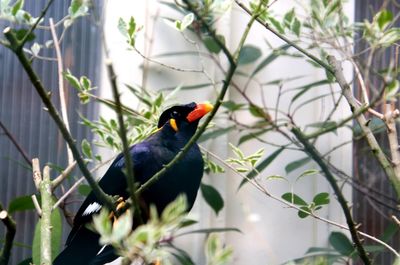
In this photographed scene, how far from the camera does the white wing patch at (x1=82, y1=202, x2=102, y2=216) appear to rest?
1390 millimetres

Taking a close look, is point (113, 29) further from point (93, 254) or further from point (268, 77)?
point (93, 254)

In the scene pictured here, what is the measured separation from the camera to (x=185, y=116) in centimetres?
152

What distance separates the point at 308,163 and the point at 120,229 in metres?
1.21

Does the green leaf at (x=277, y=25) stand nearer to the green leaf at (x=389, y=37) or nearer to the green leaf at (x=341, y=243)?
the green leaf at (x=389, y=37)

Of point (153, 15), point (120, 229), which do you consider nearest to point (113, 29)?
point (153, 15)

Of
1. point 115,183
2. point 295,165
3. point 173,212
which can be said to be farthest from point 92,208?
point 173,212

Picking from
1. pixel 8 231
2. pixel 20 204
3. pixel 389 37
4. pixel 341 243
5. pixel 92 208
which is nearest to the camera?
pixel 8 231

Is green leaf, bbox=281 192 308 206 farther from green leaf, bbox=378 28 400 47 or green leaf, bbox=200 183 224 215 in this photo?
green leaf, bbox=200 183 224 215

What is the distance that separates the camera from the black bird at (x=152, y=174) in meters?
1.42

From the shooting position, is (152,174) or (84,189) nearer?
(152,174)

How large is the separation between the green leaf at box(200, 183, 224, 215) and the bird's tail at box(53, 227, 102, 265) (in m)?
0.33

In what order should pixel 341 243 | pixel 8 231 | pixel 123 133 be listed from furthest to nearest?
pixel 341 243
pixel 8 231
pixel 123 133

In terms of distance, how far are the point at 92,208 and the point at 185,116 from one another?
280 millimetres

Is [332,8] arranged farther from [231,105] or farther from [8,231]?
[8,231]
